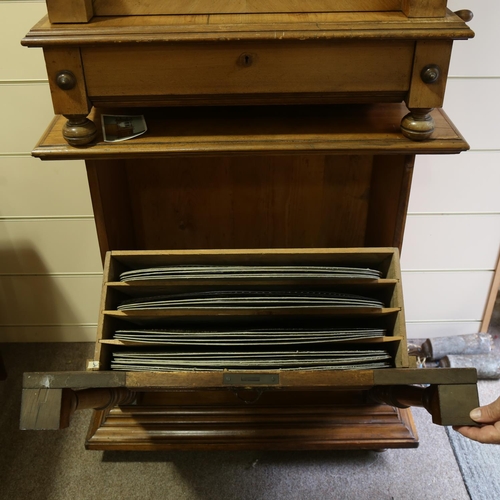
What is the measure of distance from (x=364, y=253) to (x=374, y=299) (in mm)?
94

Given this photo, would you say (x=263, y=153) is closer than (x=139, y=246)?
Yes

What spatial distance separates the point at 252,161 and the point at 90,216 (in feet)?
1.73

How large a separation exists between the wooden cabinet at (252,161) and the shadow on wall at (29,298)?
1.39 ft

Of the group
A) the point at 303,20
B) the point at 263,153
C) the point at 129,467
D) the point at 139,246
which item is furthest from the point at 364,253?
the point at 129,467

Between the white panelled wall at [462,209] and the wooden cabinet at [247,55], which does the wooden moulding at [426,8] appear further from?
the white panelled wall at [462,209]

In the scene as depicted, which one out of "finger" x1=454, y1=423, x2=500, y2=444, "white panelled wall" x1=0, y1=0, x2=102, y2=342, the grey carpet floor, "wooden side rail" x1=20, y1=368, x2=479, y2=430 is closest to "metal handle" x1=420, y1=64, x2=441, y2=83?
"wooden side rail" x1=20, y1=368, x2=479, y2=430

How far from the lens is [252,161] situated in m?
1.26

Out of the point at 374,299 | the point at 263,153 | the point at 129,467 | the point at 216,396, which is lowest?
the point at 129,467

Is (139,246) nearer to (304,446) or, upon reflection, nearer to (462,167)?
(304,446)

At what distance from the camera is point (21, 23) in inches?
49.2

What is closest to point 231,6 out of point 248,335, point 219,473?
point 248,335

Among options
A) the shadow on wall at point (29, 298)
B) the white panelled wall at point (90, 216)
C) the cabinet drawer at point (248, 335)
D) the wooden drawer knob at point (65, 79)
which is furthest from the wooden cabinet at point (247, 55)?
the shadow on wall at point (29, 298)

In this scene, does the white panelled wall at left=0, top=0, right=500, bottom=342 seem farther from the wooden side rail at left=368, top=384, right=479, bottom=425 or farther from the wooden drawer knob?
the wooden side rail at left=368, top=384, right=479, bottom=425

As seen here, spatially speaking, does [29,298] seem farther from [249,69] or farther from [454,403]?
[454,403]
